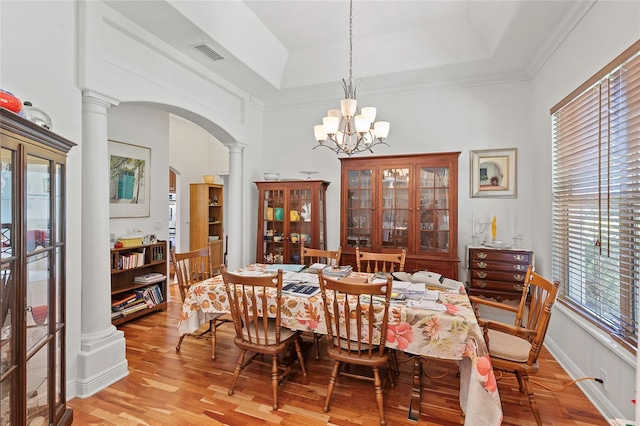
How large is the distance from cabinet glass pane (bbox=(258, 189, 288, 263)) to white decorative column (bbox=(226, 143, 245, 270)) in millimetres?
363

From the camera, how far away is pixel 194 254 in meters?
3.15

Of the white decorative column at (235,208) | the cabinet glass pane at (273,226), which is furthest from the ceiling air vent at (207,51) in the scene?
the cabinet glass pane at (273,226)

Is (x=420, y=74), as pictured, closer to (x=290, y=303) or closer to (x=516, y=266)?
(x=516, y=266)

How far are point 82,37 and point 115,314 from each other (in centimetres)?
279

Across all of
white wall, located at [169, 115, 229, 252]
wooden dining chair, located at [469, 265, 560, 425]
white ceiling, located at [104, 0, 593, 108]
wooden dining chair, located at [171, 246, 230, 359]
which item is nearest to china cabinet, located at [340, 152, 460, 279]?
white ceiling, located at [104, 0, 593, 108]

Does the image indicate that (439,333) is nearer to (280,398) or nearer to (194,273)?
(280,398)

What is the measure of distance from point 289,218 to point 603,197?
3.23 meters

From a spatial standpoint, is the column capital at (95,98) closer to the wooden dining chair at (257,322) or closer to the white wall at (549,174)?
the wooden dining chair at (257,322)

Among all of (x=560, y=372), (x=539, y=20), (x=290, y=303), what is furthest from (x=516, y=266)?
(x=290, y=303)

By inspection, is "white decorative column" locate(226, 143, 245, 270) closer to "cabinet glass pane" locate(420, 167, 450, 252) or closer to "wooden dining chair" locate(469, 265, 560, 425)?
"cabinet glass pane" locate(420, 167, 450, 252)

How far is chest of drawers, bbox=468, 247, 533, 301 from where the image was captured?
3.36m

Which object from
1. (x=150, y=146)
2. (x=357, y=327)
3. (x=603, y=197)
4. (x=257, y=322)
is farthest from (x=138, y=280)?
(x=603, y=197)

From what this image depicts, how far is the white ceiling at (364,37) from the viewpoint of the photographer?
2.70 metres

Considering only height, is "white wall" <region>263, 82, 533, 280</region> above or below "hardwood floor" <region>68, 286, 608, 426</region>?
above
